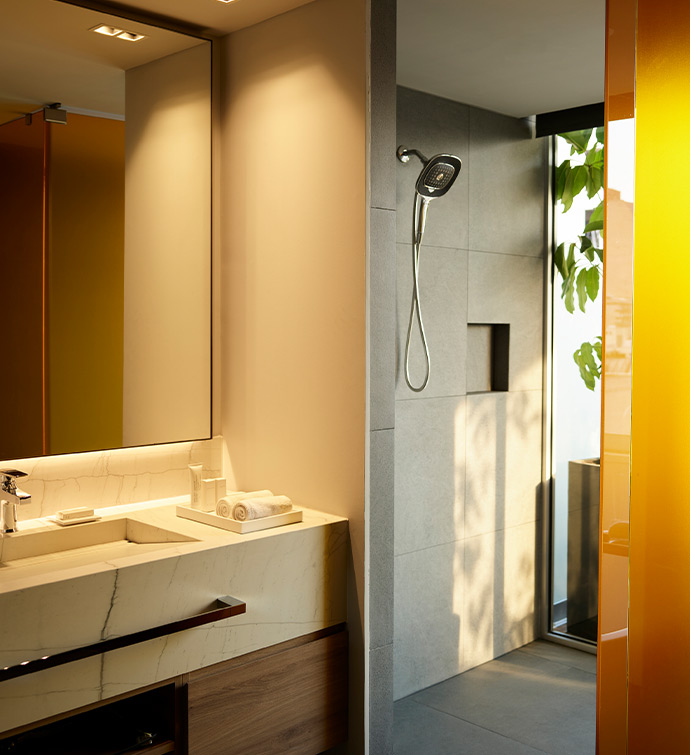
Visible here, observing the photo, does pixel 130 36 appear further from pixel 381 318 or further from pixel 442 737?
pixel 442 737

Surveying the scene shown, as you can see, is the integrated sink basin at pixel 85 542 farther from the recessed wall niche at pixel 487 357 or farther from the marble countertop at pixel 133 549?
the recessed wall niche at pixel 487 357

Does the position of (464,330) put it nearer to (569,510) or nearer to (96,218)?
(569,510)

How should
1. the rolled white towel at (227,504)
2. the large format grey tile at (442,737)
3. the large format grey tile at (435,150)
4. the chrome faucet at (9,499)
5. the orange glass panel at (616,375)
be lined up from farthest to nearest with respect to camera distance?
the large format grey tile at (435,150) → the large format grey tile at (442,737) → the rolled white towel at (227,504) → the chrome faucet at (9,499) → the orange glass panel at (616,375)

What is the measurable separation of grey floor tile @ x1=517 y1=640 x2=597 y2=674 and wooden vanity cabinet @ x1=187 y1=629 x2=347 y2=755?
1552 millimetres

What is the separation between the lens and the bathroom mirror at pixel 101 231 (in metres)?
2.34

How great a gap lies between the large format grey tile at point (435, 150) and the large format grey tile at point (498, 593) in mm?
1296

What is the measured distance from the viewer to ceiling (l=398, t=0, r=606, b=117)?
101 inches

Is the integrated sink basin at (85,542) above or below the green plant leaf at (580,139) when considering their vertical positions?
below

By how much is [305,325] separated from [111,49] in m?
1.01

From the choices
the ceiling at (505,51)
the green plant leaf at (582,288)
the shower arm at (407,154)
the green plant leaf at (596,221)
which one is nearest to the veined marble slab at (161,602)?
the shower arm at (407,154)

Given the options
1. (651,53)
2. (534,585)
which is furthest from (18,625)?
(534,585)

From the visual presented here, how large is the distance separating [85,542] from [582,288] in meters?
2.43

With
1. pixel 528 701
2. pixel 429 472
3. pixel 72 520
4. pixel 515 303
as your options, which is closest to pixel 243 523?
pixel 72 520

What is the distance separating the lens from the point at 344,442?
242 cm
